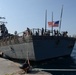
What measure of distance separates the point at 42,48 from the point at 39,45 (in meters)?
0.82

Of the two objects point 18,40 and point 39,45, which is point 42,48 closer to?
point 39,45

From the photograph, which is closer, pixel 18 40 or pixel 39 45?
pixel 39 45

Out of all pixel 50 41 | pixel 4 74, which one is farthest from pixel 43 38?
pixel 4 74

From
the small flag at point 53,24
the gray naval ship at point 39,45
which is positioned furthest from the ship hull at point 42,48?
the small flag at point 53,24

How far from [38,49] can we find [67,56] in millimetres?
8822

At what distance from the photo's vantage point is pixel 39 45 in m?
26.5

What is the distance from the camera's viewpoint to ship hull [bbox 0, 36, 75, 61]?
26219mm


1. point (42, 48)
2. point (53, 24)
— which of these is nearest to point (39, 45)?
point (42, 48)

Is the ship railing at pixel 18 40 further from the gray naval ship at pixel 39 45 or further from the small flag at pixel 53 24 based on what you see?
the small flag at pixel 53 24

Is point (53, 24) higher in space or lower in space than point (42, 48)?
higher

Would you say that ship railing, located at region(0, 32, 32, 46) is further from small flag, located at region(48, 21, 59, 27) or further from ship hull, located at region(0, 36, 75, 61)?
small flag, located at region(48, 21, 59, 27)

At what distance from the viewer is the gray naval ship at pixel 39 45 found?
86.0 feet

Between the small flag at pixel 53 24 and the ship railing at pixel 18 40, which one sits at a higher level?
the small flag at pixel 53 24

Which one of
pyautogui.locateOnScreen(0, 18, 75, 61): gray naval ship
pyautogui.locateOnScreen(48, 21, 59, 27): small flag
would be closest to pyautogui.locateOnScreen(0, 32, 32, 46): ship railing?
pyautogui.locateOnScreen(0, 18, 75, 61): gray naval ship
